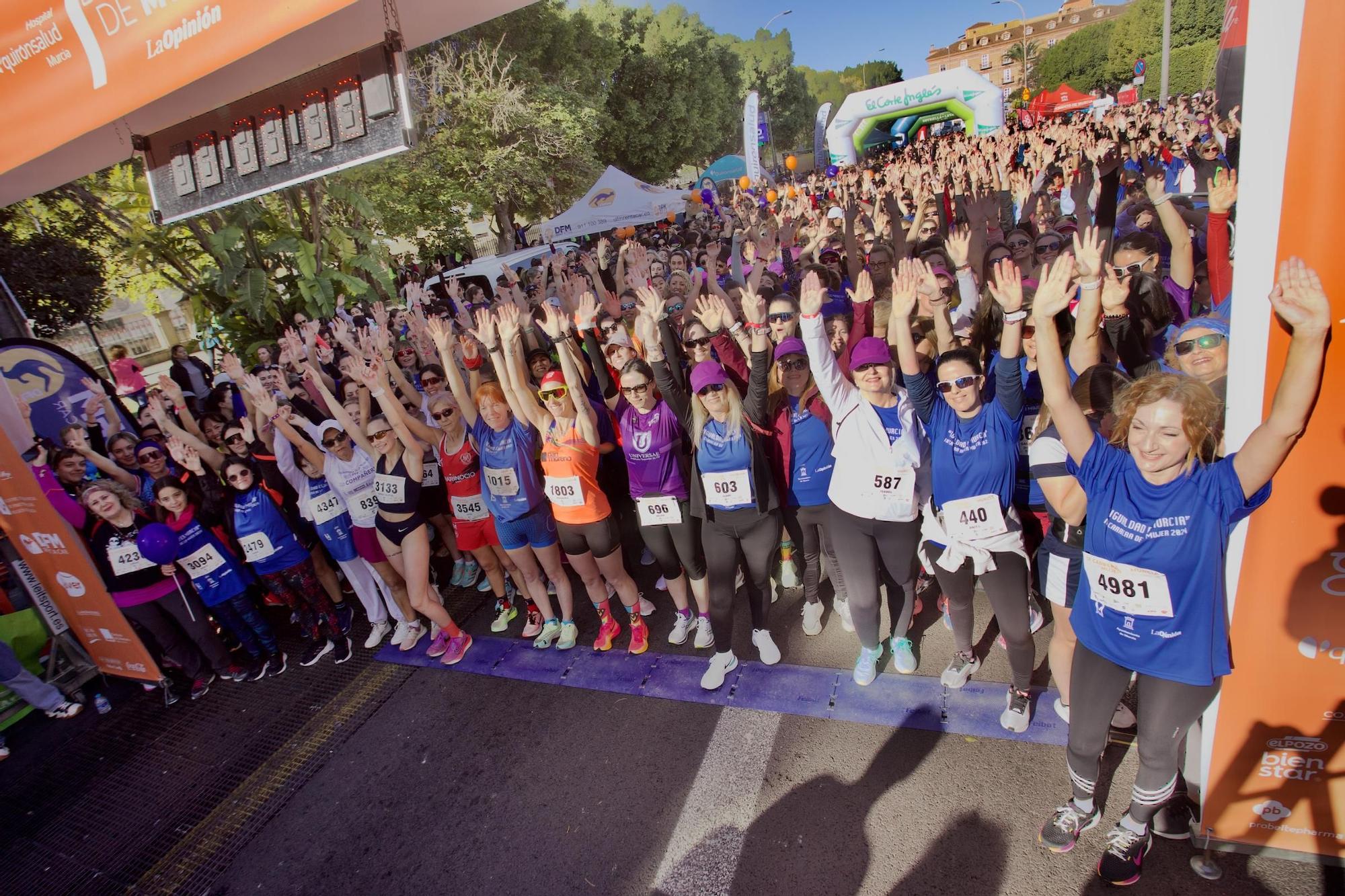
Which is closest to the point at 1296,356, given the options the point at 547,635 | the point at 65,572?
the point at 547,635

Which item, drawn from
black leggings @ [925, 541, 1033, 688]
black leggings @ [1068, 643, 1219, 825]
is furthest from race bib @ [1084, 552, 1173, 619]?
black leggings @ [925, 541, 1033, 688]

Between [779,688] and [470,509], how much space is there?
241 centimetres

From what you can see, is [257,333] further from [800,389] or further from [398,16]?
[800,389]

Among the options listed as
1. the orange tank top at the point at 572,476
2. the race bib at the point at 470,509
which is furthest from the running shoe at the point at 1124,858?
the race bib at the point at 470,509

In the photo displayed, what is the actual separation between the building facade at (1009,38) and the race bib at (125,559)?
9929 cm

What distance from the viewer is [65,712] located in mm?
5164

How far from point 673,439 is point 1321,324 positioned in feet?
8.78

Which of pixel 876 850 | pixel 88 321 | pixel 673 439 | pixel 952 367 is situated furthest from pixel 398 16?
pixel 88 321

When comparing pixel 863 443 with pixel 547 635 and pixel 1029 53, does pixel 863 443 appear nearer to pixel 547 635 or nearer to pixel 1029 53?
pixel 547 635

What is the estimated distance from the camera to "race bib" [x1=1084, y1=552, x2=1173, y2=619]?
2098 mm

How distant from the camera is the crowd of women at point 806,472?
2188 mm

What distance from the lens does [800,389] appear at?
3580 millimetres

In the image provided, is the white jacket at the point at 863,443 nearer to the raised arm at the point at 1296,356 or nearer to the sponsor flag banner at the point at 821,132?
the raised arm at the point at 1296,356

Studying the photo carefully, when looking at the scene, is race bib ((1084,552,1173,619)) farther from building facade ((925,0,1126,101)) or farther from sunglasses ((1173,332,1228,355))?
building facade ((925,0,1126,101))
